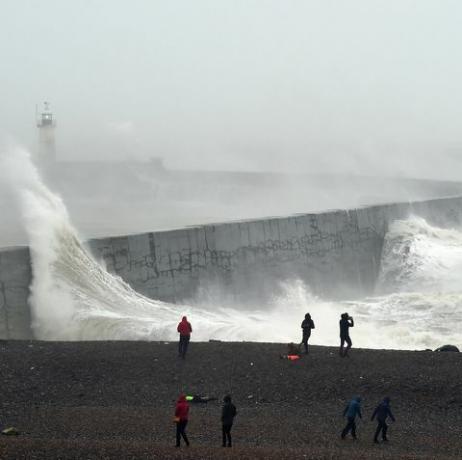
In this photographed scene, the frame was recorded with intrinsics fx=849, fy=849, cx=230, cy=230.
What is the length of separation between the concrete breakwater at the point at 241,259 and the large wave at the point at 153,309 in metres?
0.35

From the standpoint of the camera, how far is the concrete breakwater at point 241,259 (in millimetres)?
16672

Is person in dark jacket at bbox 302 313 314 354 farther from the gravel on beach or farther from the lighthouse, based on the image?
the lighthouse

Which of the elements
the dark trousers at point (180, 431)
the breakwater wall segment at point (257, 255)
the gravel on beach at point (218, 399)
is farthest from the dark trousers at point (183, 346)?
the breakwater wall segment at point (257, 255)

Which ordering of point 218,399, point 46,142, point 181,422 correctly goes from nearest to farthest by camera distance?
point 181,422 < point 218,399 < point 46,142

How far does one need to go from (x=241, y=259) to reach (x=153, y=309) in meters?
5.10

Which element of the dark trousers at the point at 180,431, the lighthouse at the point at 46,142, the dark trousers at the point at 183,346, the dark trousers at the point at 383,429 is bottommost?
the dark trousers at the point at 383,429

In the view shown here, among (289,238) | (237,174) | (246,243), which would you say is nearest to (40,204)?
(246,243)

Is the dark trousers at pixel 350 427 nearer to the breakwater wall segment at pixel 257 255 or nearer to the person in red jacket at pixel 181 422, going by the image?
the person in red jacket at pixel 181 422

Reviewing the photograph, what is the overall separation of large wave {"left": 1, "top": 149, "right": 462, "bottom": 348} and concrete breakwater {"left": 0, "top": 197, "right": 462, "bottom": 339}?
1.15ft

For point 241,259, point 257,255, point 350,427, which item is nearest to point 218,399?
point 350,427

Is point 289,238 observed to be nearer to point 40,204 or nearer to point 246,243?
point 246,243

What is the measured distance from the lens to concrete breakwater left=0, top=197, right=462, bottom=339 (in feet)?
54.7

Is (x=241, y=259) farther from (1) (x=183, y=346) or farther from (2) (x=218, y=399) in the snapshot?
(2) (x=218, y=399)

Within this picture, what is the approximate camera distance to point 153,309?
17641mm
